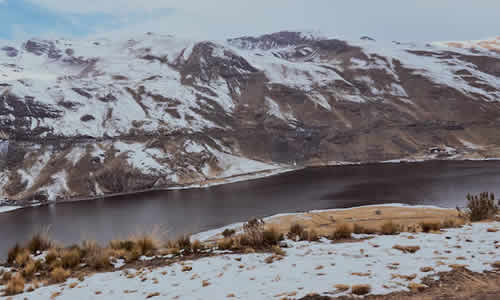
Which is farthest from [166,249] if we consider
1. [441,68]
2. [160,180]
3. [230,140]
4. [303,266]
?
[441,68]

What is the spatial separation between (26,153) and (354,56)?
166920 millimetres

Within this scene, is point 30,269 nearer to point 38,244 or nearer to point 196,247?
point 38,244

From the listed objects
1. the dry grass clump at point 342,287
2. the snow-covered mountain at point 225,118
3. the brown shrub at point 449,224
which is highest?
Result: the snow-covered mountain at point 225,118

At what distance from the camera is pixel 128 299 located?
711 centimetres

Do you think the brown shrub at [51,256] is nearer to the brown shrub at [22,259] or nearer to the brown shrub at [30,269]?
the brown shrub at [30,269]

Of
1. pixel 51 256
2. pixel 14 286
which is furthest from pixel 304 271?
pixel 51 256

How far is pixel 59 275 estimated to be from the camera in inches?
347

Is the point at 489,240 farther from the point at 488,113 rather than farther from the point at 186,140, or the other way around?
the point at 488,113

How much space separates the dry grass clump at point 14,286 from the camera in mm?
8219

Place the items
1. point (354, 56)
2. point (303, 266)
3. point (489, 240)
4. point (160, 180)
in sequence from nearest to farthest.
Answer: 1. point (303, 266)
2. point (489, 240)
3. point (160, 180)
4. point (354, 56)

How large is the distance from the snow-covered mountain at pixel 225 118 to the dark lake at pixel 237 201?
1750 centimetres

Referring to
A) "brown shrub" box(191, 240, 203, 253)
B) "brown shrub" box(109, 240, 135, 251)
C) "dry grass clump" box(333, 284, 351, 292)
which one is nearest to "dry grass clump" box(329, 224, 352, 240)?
"brown shrub" box(191, 240, 203, 253)

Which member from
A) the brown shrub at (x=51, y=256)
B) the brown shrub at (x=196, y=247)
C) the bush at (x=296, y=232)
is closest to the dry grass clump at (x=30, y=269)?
the brown shrub at (x=51, y=256)

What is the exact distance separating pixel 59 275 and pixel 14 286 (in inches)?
37.9
